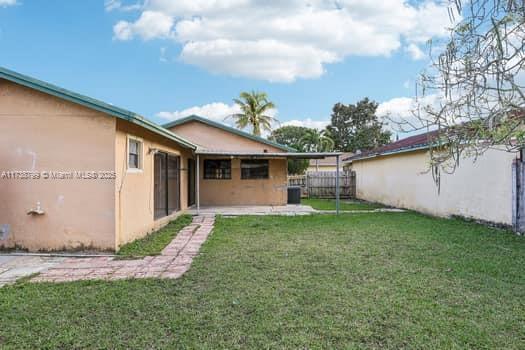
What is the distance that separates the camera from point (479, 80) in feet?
8.64

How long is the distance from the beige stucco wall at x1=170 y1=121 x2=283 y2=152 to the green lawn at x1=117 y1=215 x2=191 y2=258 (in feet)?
21.1

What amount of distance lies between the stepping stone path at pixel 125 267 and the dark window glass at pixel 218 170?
328 inches

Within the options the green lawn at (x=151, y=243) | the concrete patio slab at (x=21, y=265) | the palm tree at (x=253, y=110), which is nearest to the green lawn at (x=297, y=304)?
the concrete patio slab at (x=21, y=265)

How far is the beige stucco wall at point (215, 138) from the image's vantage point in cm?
1585

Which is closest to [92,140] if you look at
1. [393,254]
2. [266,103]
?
[393,254]

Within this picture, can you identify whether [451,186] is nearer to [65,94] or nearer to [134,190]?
[134,190]

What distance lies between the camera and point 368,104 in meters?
43.1

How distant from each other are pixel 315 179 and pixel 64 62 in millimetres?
14056

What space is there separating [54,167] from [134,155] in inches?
64.3

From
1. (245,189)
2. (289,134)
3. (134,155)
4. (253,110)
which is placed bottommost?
(245,189)

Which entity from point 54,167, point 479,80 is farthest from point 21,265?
point 479,80
